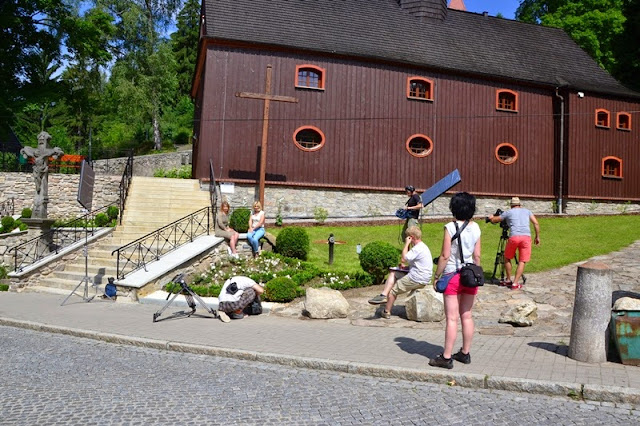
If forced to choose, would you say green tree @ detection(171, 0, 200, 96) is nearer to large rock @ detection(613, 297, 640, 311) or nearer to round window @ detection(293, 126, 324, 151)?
round window @ detection(293, 126, 324, 151)

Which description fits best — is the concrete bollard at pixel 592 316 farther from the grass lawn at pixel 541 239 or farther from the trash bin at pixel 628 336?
the grass lawn at pixel 541 239

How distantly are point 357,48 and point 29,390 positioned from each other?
68.1 feet

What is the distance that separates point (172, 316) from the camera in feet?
32.2

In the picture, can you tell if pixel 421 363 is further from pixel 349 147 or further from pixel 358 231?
pixel 349 147

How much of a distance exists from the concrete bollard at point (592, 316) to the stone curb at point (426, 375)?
1.12 meters

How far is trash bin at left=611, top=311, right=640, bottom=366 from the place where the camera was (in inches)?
241

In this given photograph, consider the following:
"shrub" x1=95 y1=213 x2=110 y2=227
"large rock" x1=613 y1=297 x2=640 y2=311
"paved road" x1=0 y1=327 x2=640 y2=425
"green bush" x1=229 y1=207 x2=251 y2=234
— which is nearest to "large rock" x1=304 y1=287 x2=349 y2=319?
"paved road" x1=0 y1=327 x2=640 y2=425

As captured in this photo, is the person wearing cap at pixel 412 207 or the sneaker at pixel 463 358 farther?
the person wearing cap at pixel 412 207

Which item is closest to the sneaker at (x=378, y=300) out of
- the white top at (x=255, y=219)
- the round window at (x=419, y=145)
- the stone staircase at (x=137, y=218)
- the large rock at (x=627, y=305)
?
the large rock at (x=627, y=305)

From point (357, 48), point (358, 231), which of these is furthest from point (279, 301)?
point (357, 48)

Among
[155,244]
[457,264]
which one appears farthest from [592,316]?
[155,244]

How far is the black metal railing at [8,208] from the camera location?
21609 mm

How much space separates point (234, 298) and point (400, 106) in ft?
54.5

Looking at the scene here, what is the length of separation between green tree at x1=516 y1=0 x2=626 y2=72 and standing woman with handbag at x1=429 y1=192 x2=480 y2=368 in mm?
35084
